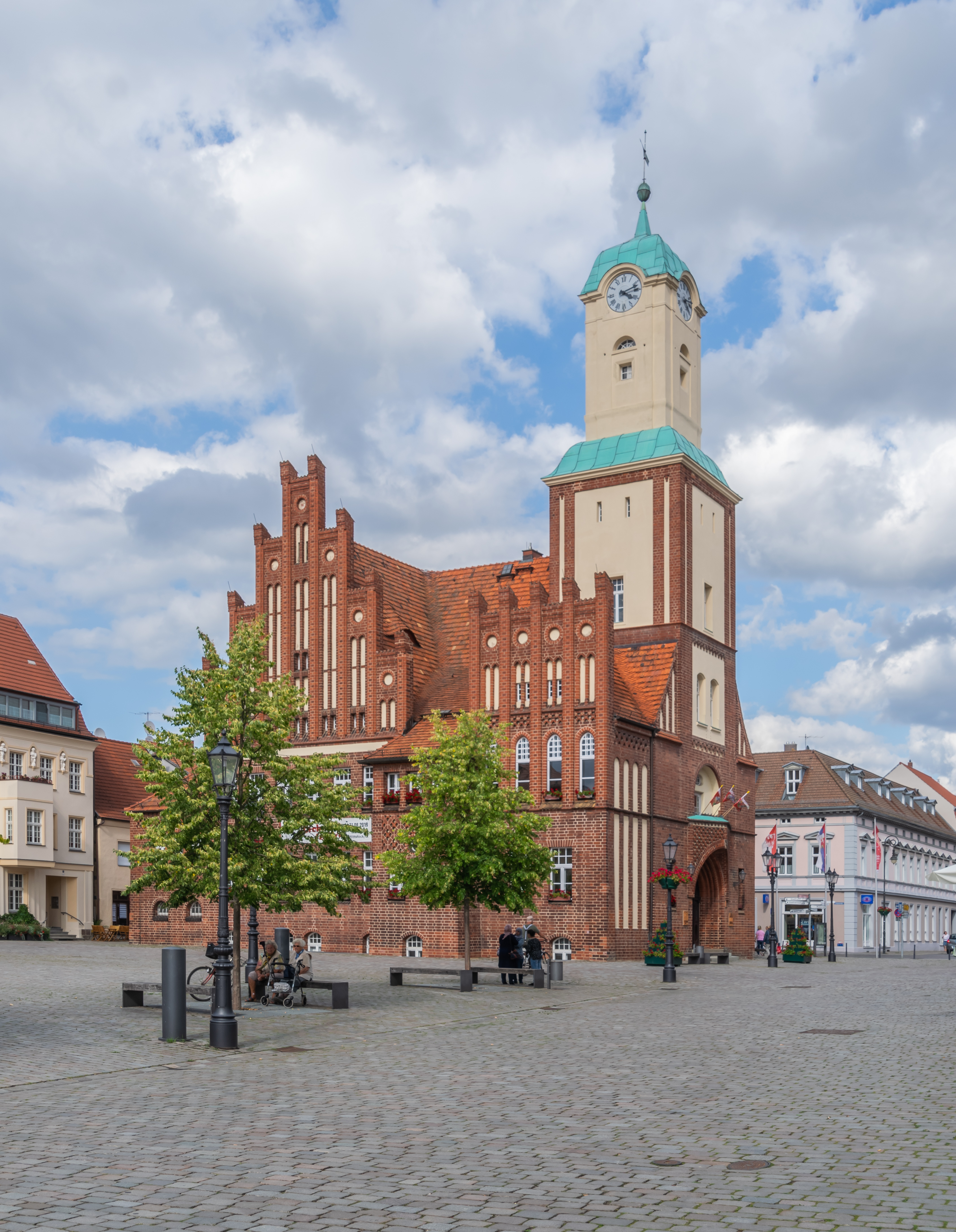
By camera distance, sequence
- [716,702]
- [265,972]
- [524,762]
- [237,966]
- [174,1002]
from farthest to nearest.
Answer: [716,702]
[524,762]
[265,972]
[237,966]
[174,1002]

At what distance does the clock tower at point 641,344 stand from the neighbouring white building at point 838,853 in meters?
30.0

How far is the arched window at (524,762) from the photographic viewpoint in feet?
153

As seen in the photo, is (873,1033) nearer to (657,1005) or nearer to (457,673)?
(657,1005)

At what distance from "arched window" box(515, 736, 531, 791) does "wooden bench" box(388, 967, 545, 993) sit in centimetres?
1432

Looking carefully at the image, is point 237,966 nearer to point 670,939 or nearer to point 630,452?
point 670,939

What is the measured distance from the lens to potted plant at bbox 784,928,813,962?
165 ft

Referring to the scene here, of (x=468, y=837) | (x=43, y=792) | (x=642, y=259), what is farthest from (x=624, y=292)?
(x=43, y=792)

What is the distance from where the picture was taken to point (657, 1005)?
2562 cm

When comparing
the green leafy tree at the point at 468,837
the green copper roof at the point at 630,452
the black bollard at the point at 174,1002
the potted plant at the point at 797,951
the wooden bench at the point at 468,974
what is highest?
the green copper roof at the point at 630,452

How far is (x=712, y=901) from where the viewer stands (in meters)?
53.0

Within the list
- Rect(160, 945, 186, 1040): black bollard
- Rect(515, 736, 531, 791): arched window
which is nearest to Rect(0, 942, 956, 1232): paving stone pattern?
Rect(160, 945, 186, 1040): black bollard

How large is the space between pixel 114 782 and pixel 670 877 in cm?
4260

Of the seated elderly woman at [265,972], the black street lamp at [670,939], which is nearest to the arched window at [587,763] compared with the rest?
the black street lamp at [670,939]

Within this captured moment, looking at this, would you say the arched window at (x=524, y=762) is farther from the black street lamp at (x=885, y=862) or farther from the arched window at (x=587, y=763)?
the black street lamp at (x=885, y=862)
